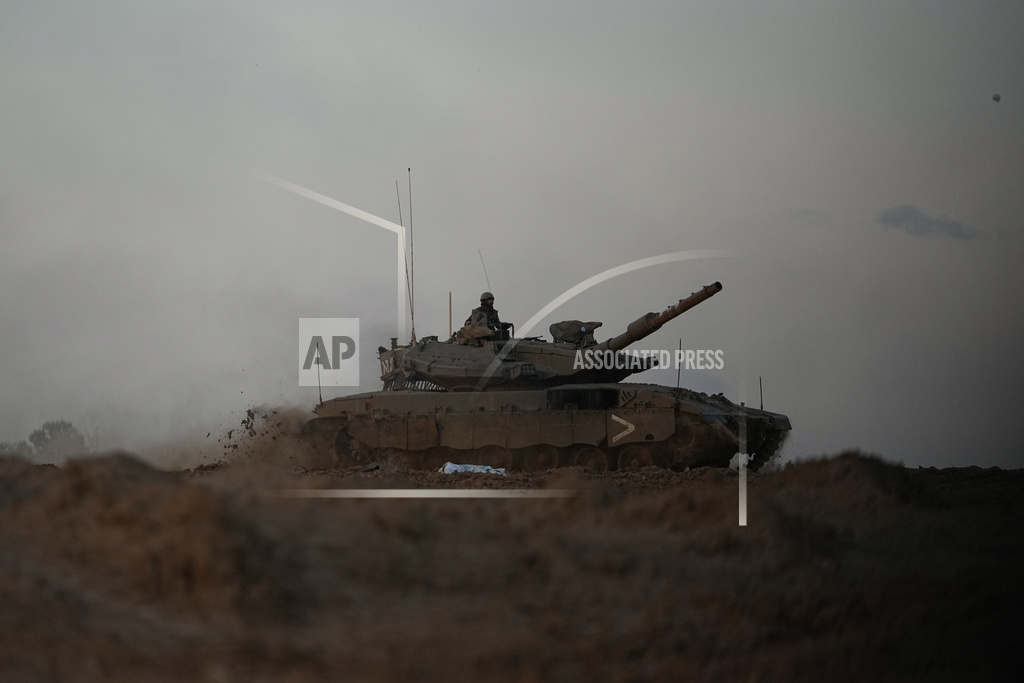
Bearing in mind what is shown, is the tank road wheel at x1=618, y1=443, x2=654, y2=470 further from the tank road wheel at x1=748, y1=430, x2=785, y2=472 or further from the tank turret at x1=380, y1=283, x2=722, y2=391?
the tank road wheel at x1=748, y1=430, x2=785, y2=472

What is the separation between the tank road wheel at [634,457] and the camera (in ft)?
57.4

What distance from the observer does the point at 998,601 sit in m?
5.62

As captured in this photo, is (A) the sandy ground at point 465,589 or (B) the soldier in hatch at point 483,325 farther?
(B) the soldier in hatch at point 483,325

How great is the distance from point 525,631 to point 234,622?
126cm

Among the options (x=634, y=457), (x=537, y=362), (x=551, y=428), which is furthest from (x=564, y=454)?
(x=537, y=362)

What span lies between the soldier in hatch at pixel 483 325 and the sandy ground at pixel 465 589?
40.6 ft

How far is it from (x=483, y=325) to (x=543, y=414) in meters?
2.22

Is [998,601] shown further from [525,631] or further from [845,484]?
[525,631]

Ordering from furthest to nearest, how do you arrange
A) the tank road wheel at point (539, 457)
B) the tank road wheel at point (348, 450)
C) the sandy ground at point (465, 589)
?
the tank road wheel at point (348, 450) → the tank road wheel at point (539, 457) → the sandy ground at point (465, 589)

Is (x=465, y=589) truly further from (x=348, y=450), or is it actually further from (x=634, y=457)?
(x=348, y=450)

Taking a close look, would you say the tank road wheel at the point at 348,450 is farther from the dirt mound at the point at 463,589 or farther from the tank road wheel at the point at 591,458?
the dirt mound at the point at 463,589

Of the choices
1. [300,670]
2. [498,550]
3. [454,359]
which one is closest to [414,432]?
[454,359]

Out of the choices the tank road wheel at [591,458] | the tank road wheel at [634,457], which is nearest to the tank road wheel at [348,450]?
→ the tank road wheel at [591,458]

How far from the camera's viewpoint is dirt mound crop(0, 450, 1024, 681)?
4.11 meters
